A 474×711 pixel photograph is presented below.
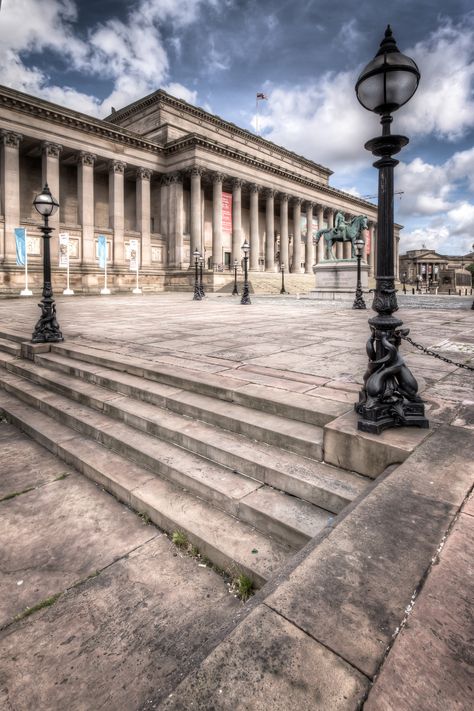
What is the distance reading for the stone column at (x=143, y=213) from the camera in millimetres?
43969

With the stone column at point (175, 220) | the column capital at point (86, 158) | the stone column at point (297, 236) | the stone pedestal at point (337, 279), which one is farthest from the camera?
the stone column at point (297, 236)

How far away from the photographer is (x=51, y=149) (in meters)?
36.7

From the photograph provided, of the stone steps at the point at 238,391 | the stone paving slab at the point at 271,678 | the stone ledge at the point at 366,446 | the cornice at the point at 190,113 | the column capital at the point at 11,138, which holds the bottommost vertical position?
the stone paving slab at the point at 271,678

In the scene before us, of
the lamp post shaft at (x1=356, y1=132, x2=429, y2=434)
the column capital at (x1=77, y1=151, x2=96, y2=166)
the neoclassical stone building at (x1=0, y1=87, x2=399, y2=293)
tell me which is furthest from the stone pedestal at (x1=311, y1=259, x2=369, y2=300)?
the column capital at (x1=77, y1=151, x2=96, y2=166)

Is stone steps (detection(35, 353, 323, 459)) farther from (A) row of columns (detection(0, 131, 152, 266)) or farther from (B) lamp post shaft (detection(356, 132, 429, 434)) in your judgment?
(A) row of columns (detection(0, 131, 152, 266))

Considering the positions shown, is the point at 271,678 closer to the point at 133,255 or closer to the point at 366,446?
the point at 366,446

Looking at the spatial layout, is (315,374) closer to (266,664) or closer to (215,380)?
(215,380)

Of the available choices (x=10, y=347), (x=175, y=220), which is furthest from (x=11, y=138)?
(x=10, y=347)

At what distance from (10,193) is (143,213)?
43.8ft

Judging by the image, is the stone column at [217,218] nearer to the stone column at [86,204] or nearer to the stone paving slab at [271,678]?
the stone column at [86,204]

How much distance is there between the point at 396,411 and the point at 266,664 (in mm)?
2413

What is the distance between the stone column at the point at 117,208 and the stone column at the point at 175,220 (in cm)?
585

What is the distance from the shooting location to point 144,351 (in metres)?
7.52

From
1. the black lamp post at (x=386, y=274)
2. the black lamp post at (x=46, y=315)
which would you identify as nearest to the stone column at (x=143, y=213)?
the black lamp post at (x=46, y=315)
